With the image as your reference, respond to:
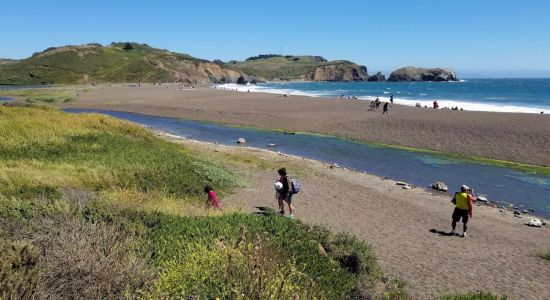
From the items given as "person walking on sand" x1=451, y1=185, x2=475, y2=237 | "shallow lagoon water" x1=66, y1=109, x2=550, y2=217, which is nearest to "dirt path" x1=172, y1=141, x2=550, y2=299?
"person walking on sand" x1=451, y1=185, x2=475, y2=237

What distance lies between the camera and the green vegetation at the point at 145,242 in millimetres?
6738

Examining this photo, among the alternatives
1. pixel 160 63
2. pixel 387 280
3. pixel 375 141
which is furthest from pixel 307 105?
pixel 160 63

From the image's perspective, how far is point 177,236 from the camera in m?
9.76

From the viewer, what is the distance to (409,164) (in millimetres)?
29016

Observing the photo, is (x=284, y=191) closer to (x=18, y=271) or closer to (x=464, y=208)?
(x=464, y=208)

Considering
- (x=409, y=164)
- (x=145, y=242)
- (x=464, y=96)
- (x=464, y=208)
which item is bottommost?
(x=409, y=164)

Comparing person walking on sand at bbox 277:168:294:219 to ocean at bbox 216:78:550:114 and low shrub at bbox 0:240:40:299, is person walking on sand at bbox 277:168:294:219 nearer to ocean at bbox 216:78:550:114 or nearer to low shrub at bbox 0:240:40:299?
low shrub at bbox 0:240:40:299

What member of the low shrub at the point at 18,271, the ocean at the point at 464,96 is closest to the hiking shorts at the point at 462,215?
the low shrub at the point at 18,271

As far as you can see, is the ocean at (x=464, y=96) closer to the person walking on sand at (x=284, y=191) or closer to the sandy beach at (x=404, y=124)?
the sandy beach at (x=404, y=124)

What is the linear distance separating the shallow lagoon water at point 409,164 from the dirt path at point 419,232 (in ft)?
10.2

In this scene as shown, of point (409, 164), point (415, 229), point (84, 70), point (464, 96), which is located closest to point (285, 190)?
point (415, 229)

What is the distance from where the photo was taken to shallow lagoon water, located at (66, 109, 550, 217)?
22.7 m

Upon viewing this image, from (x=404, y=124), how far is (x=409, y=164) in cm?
1465

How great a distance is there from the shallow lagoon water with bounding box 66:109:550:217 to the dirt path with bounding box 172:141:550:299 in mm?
3105
